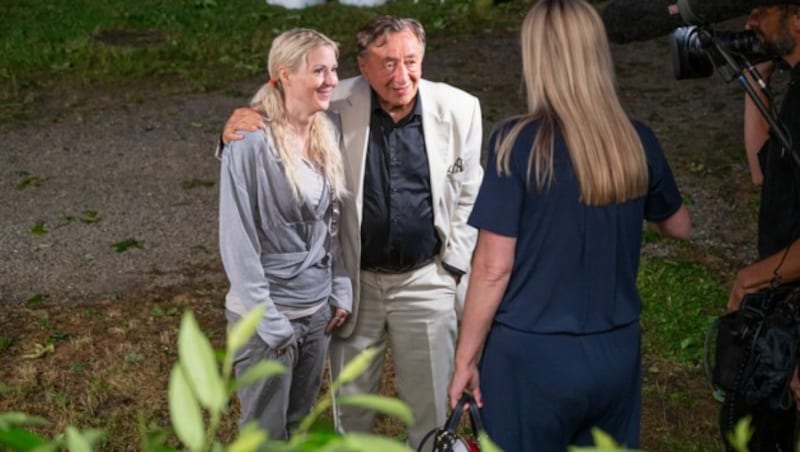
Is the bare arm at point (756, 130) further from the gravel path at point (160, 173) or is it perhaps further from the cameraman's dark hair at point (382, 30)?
the gravel path at point (160, 173)

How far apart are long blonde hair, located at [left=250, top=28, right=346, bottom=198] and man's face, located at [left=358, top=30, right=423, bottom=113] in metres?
0.13

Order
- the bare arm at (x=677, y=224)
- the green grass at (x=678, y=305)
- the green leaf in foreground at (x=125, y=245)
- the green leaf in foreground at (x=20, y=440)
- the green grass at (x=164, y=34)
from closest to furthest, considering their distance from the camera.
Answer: the green leaf in foreground at (x=20, y=440)
the bare arm at (x=677, y=224)
the green grass at (x=678, y=305)
the green leaf in foreground at (x=125, y=245)
the green grass at (x=164, y=34)

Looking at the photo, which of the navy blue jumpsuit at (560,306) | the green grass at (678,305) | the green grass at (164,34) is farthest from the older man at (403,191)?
the green grass at (164,34)

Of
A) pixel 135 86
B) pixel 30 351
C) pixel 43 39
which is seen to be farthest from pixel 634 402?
pixel 43 39

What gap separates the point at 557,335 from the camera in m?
3.22

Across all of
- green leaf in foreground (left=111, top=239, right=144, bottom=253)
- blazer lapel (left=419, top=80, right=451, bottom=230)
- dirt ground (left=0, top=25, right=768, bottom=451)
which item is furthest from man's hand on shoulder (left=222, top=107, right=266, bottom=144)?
green leaf in foreground (left=111, top=239, right=144, bottom=253)

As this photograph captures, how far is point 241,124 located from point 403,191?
1.89ft

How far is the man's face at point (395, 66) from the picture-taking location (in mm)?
4035

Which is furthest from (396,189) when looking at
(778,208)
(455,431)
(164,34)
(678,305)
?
(164,34)

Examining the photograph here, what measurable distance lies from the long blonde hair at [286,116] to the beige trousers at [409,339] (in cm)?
41

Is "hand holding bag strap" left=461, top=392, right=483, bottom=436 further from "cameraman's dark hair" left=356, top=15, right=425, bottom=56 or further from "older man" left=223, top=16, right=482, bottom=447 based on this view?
"cameraman's dark hair" left=356, top=15, right=425, bottom=56

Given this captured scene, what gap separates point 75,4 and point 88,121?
444 cm

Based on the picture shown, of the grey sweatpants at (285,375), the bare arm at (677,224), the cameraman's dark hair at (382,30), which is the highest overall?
the cameraman's dark hair at (382,30)

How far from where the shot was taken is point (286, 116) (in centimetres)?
395
